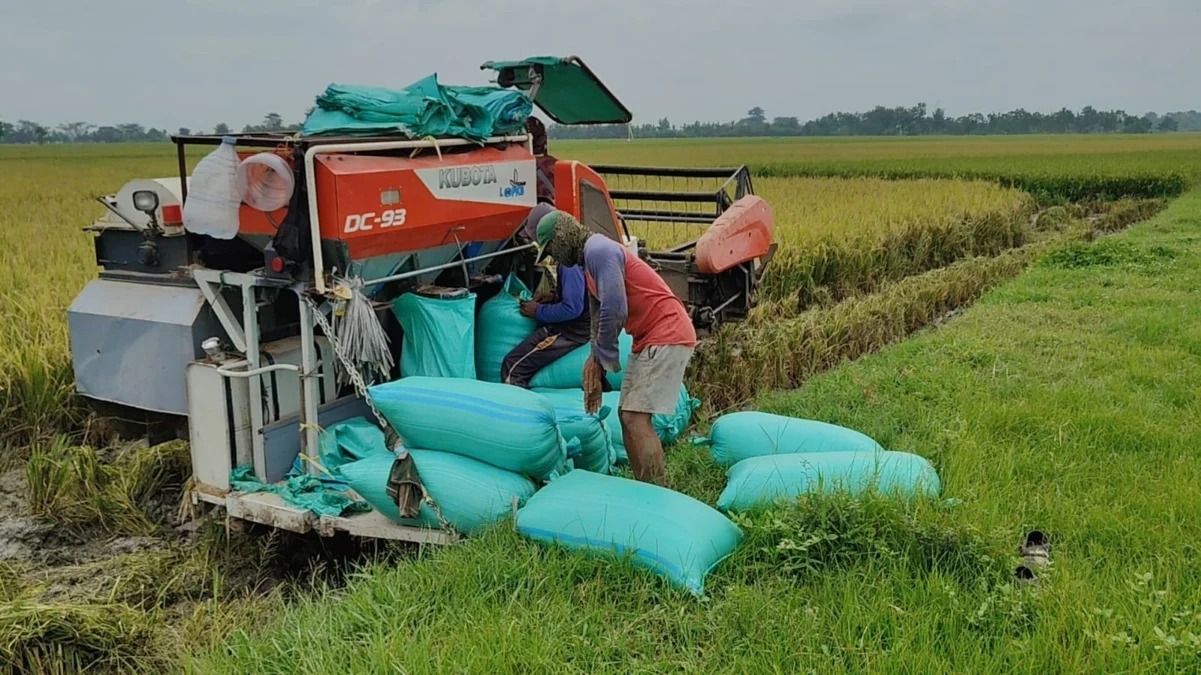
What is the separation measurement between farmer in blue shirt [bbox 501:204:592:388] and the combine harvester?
1.56 ft

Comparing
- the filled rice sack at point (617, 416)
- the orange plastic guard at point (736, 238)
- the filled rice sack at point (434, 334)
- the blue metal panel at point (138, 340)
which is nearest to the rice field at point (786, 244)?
the blue metal panel at point (138, 340)

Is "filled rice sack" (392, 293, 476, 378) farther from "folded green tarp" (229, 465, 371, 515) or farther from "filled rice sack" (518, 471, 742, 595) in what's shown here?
"filled rice sack" (518, 471, 742, 595)

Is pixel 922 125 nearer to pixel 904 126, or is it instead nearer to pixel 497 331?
pixel 904 126

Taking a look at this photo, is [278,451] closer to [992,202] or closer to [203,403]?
[203,403]

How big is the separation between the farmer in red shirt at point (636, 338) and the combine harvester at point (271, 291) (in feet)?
2.29

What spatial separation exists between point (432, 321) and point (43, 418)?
8.18 feet

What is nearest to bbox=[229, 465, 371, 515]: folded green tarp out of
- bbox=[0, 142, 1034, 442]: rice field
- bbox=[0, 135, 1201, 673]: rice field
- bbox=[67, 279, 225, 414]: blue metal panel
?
bbox=[0, 135, 1201, 673]: rice field

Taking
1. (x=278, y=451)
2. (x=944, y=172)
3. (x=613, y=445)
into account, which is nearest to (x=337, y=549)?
(x=278, y=451)

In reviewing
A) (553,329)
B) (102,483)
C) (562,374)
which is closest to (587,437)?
(562,374)

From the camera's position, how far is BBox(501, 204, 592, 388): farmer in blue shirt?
504cm

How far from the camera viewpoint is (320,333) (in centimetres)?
443

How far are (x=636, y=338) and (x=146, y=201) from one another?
2.36 meters

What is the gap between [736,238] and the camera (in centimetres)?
671

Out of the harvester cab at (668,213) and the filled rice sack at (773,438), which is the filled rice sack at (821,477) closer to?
the filled rice sack at (773,438)
